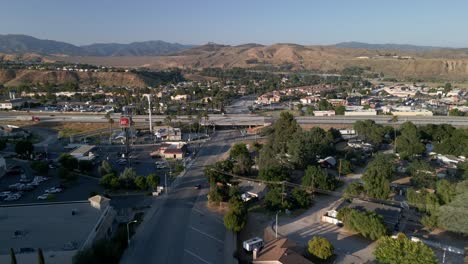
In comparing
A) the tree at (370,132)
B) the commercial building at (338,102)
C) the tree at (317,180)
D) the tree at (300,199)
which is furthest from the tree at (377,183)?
the commercial building at (338,102)

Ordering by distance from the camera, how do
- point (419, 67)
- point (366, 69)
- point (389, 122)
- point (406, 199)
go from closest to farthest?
point (406, 199) < point (389, 122) < point (419, 67) < point (366, 69)

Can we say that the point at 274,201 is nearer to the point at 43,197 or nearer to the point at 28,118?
the point at 43,197

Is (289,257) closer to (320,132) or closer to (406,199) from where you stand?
(406,199)

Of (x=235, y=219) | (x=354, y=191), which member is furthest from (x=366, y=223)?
(x=235, y=219)

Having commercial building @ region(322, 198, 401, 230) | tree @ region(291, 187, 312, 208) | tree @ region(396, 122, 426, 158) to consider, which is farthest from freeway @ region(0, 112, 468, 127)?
commercial building @ region(322, 198, 401, 230)

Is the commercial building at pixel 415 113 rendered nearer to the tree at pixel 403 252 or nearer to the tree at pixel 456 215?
the tree at pixel 456 215

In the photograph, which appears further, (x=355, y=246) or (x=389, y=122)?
(x=389, y=122)

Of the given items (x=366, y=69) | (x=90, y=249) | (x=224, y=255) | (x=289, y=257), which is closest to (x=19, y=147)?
(x=90, y=249)
